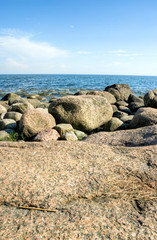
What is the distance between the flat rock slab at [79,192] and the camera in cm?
170

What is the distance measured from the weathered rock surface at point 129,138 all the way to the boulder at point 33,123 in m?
1.96

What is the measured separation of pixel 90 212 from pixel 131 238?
454mm

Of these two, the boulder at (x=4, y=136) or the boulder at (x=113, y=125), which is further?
the boulder at (x=113, y=125)

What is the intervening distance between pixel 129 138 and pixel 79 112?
106 inches

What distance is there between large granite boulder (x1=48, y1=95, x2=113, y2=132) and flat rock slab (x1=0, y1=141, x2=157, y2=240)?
3774mm

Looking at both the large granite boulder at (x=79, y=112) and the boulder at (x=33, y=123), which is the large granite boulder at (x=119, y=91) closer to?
the large granite boulder at (x=79, y=112)

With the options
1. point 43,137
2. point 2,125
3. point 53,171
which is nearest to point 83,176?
point 53,171

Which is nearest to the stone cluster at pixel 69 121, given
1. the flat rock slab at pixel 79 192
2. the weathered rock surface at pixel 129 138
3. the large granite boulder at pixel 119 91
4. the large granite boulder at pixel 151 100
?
the weathered rock surface at pixel 129 138

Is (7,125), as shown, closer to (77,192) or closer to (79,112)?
(79,112)

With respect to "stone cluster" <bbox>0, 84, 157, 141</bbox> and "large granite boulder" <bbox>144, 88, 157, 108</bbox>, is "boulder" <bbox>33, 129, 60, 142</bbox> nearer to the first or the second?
"stone cluster" <bbox>0, 84, 157, 141</bbox>

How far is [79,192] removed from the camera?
2148mm

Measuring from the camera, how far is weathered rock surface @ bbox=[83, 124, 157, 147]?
4.21 meters

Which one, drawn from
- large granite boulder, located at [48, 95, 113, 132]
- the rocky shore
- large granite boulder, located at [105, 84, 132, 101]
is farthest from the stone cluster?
large granite boulder, located at [105, 84, 132, 101]

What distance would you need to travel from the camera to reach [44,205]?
77.2 inches
